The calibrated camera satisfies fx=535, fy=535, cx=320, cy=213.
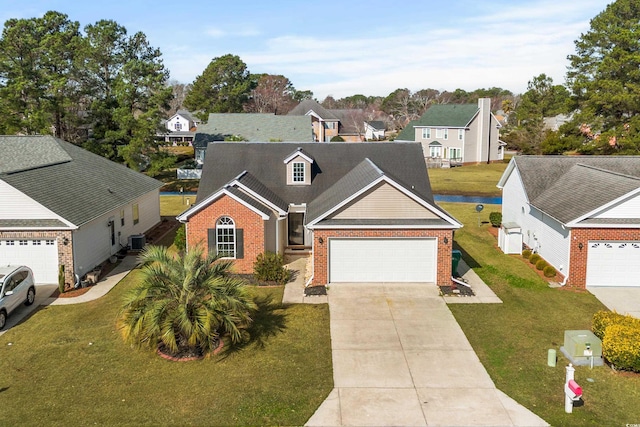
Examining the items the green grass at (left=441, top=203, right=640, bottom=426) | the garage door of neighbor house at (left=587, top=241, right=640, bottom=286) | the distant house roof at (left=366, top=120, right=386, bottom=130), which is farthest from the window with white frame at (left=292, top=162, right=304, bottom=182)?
the distant house roof at (left=366, top=120, right=386, bottom=130)

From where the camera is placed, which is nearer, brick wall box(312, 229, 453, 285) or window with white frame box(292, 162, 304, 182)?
brick wall box(312, 229, 453, 285)

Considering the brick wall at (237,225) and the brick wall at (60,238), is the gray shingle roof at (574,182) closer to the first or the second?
the brick wall at (237,225)

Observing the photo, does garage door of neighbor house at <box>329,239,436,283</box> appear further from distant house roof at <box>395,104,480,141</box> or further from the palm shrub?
distant house roof at <box>395,104,480,141</box>

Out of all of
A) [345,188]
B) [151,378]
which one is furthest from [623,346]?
[345,188]

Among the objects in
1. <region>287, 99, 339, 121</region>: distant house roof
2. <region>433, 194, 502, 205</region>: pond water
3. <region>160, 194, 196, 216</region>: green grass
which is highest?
<region>287, 99, 339, 121</region>: distant house roof

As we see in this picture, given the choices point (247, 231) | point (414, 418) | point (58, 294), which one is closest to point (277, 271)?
point (247, 231)

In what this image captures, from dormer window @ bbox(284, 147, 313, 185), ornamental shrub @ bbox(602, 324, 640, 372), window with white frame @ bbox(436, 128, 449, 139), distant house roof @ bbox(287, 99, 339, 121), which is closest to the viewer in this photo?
ornamental shrub @ bbox(602, 324, 640, 372)

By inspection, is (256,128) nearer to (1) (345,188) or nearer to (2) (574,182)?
(1) (345,188)
